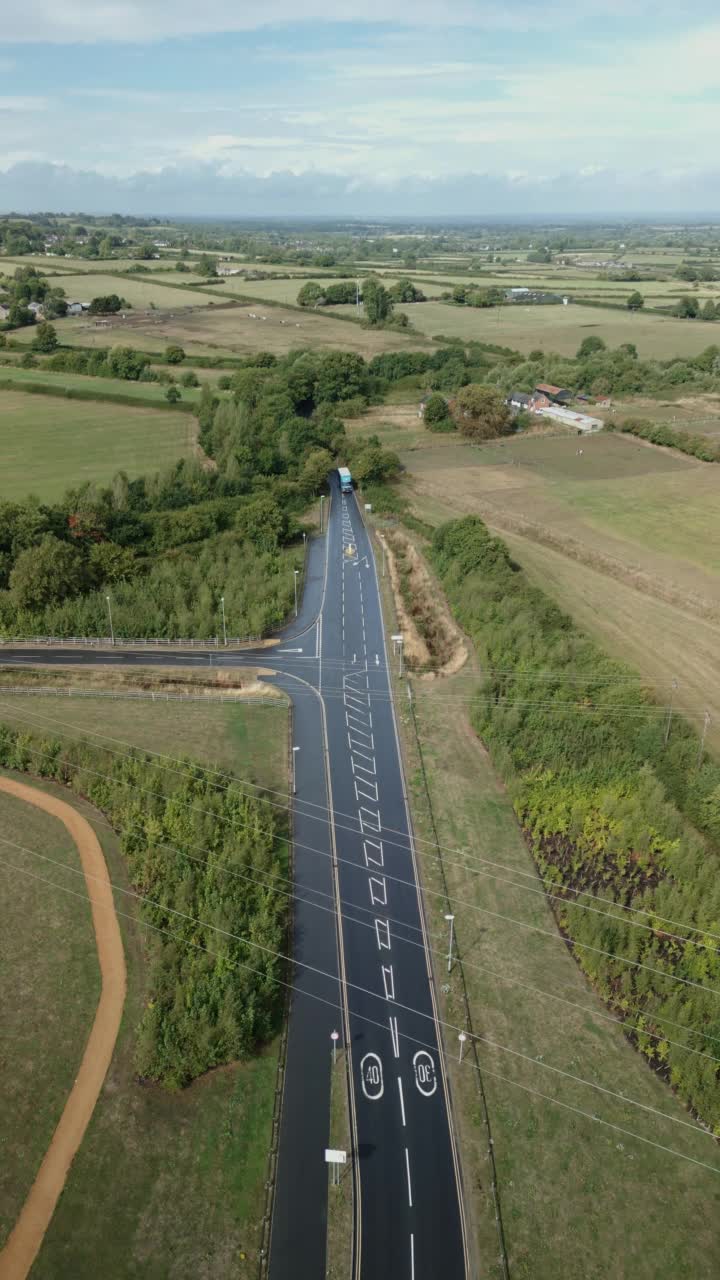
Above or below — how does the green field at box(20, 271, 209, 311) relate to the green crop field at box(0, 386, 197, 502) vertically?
above

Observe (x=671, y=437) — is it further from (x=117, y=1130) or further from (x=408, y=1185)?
A: (x=117, y=1130)

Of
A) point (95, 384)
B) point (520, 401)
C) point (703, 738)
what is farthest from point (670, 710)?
point (95, 384)

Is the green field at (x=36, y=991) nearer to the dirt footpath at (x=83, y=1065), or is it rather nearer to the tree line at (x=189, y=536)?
the dirt footpath at (x=83, y=1065)

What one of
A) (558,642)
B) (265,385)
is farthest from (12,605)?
(265,385)

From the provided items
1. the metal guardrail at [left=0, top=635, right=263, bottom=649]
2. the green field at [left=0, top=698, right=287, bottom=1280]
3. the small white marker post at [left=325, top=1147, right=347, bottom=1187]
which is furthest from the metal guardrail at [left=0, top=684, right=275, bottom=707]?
the small white marker post at [left=325, top=1147, right=347, bottom=1187]

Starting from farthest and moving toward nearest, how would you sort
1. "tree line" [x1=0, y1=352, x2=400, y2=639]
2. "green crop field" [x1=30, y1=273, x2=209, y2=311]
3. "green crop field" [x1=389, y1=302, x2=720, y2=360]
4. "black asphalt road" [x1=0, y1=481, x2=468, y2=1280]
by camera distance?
"green crop field" [x1=30, y1=273, x2=209, y2=311]
"green crop field" [x1=389, y1=302, x2=720, y2=360]
"tree line" [x1=0, y1=352, x2=400, y2=639]
"black asphalt road" [x1=0, y1=481, x2=468, y2=1280]

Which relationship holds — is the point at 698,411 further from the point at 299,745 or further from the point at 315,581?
the point at 299,745

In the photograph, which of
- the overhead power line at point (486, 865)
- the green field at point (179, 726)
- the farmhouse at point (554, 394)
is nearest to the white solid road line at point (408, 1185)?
the overhead power line at point (486, 865)

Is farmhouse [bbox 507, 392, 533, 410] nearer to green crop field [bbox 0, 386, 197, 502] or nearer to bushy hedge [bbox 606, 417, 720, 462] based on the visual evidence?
bushy hedge [bbox 606, 417, 720, 462]
